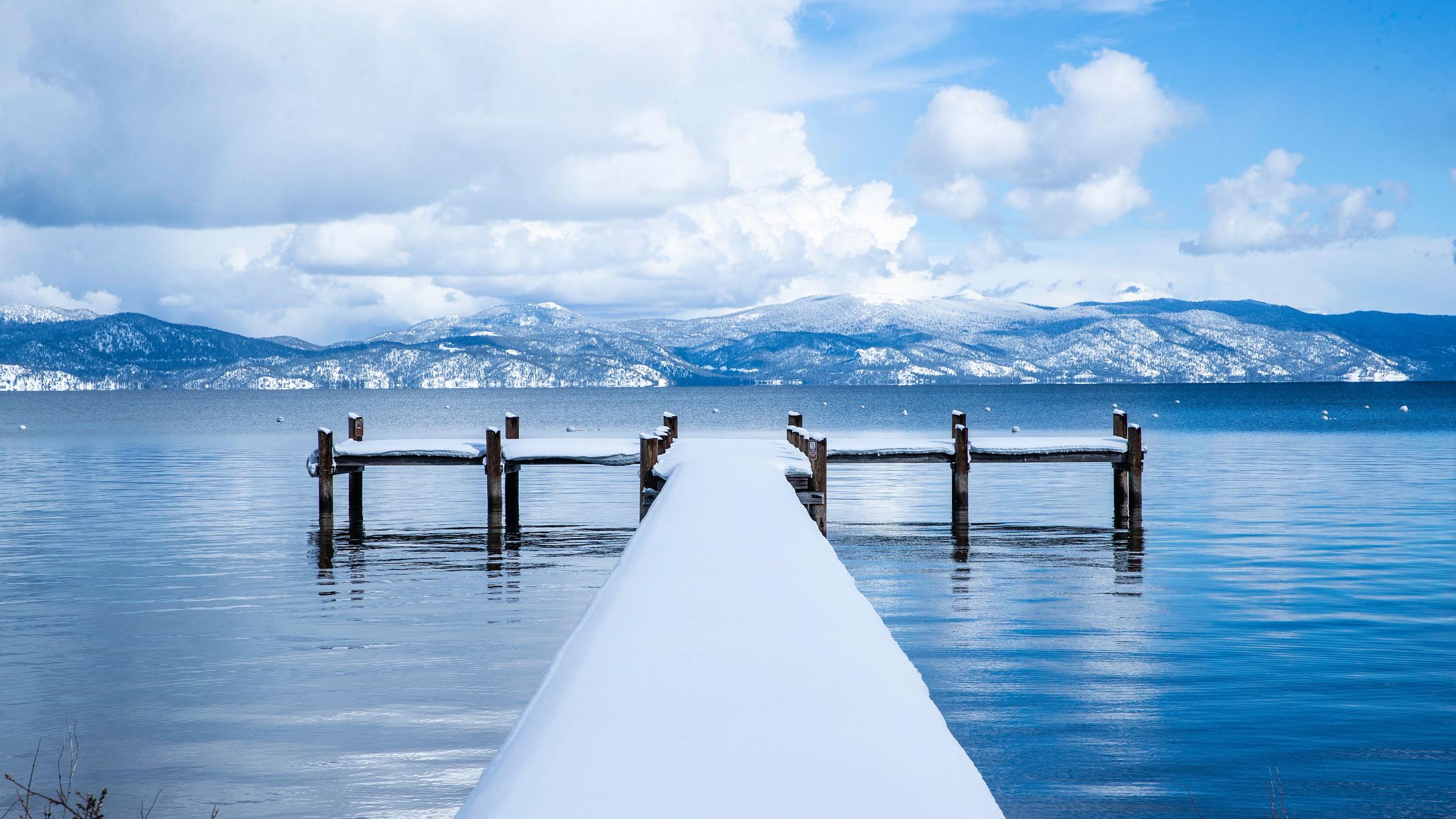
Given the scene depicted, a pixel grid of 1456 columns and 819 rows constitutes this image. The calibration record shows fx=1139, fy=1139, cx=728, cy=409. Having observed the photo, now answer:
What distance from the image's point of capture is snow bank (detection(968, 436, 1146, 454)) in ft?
78.4

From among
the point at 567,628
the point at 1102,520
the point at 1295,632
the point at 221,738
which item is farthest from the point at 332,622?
the point at 1102,520

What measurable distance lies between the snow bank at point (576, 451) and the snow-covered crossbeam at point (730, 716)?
15.9 m

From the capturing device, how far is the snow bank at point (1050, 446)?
78.4ft

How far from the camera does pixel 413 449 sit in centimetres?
2403

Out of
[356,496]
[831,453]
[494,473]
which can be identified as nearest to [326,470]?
[356,496]

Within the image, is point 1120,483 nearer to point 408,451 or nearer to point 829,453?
point 829,453

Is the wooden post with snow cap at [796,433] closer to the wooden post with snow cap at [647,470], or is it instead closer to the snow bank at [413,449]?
the wooden post with snow cap at [647,470]

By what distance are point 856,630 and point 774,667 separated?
3.33 feet

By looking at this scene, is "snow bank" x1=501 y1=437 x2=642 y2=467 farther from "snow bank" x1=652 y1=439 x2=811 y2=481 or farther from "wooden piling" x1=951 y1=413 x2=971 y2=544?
"wooden piling" x1=951 y1=413 x2=971 y2=544

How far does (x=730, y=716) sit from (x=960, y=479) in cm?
2099

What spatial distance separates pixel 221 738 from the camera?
10211 millimetres

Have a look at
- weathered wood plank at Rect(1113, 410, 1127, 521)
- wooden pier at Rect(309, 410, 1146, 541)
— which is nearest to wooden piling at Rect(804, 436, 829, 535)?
wooden pier at Rect(309, 410, 1146, 541)

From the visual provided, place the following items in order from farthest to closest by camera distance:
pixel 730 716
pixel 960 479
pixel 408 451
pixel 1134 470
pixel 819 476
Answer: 1. pixel 960 479
2. pixel 1134 470
3. pixel 408 451
4. pixel 819 476
5. pixel 730 716

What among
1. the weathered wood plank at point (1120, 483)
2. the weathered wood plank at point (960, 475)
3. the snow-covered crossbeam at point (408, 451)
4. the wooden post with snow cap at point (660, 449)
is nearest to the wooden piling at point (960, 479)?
the weathered wood plank at point (960, 475)
